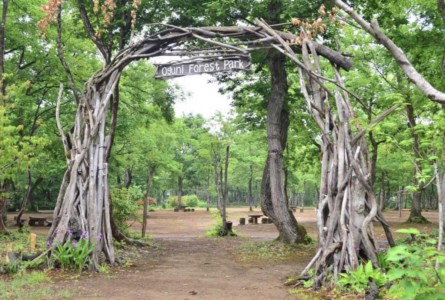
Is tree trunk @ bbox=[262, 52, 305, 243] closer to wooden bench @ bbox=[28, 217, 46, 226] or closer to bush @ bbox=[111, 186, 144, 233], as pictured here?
bush @ bbox=[111, 186, 144, 233]

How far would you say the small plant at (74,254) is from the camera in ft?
23.5

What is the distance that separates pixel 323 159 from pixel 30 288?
16.1ft

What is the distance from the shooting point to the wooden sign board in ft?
26.7

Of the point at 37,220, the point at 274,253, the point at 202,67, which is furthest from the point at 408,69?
the point at 37,220

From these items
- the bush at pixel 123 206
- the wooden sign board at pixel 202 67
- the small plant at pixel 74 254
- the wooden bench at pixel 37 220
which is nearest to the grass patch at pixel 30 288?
the small plant at pixel 74 254

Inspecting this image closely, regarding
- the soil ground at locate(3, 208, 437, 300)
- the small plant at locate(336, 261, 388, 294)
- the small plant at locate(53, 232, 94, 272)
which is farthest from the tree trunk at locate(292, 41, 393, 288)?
the small plant at locate(53, 232, 94, 272)

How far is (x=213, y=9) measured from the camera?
10.7 meters

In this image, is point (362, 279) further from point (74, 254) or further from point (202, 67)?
point (202, 67)

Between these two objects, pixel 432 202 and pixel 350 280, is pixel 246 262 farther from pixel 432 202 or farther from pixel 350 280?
pixel 432 202

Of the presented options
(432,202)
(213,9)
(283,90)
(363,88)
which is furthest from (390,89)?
(432,202)

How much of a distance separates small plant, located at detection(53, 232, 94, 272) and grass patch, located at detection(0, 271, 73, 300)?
1.59 feet

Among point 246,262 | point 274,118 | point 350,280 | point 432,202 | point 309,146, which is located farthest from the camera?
point 432,202

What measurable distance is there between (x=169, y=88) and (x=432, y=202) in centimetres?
4567

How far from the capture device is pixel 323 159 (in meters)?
7.02
